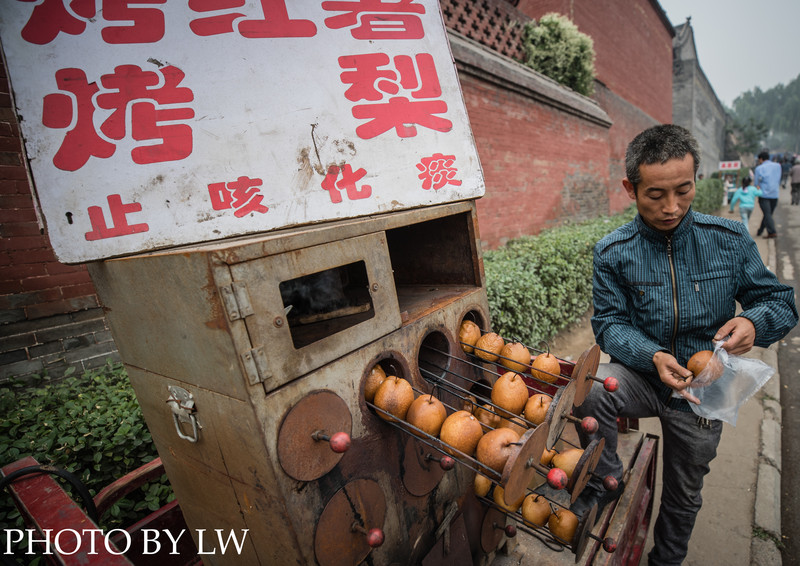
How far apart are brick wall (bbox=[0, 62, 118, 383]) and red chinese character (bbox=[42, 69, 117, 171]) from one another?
6.32 feet

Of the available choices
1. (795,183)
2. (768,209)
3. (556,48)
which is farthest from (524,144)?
(795,183)

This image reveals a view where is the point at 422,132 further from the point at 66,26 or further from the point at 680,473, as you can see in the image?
the point at 680,473

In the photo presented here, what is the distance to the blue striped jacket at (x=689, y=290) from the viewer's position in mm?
1783

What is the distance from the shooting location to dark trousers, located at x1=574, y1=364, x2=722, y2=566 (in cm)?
189

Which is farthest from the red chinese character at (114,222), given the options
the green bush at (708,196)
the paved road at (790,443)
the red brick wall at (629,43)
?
the green bush at (708,196)

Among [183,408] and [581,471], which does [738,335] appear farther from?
[183,408]

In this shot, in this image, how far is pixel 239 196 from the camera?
150 centimetres

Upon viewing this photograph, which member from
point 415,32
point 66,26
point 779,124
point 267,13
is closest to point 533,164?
point 415,32

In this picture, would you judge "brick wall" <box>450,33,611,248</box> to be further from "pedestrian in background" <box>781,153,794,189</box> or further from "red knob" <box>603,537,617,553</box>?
"pedestrian in background" <box>781,153,794,189</box>

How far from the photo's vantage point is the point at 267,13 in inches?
64.2

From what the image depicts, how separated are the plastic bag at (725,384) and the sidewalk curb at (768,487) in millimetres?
1430

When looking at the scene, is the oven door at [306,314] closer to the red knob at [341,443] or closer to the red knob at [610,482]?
the red knob at [341,443]

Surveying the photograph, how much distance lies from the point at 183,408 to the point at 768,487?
4.00 m

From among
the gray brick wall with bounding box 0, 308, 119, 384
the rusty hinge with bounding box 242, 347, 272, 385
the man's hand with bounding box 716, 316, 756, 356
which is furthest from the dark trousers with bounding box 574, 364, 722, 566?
the gray brick wall with bounding box 0, 308, 119, 384
